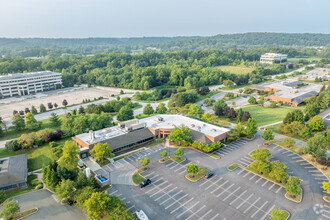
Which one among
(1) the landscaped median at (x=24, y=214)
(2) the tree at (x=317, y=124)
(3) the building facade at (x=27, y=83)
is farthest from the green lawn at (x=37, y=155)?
(3) the building facade at (x=27, y=83)

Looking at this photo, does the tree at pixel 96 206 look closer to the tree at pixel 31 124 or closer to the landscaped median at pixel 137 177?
the landscaped median at pixel 137 177

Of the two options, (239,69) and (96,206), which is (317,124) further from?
(239,69)

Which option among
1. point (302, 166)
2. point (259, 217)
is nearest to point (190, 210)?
point (259, 217)

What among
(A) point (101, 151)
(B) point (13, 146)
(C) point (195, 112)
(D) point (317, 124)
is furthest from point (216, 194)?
(B) point (13, 146)

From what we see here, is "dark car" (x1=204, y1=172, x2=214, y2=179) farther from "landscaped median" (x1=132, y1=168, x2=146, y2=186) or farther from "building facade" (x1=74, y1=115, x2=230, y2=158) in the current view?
"landscaped median" (x1=132, y1=168, x2=146, y2=186)

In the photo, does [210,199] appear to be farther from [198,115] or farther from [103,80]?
[103,80]

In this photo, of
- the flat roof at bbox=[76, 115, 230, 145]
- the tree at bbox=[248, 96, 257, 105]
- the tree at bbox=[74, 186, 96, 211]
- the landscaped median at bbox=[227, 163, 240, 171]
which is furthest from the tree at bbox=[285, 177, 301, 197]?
the tree at bbox=[248, 96, 257, 105]
